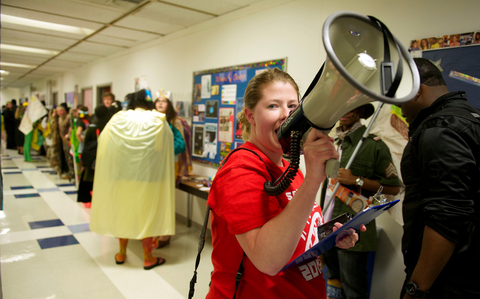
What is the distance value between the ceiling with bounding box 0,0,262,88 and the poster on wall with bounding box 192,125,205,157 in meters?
1.44

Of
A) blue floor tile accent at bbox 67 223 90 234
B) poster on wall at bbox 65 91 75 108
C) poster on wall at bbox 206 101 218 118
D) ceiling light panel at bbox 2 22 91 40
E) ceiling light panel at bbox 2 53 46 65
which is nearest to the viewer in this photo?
blue floor tile accent at bbox 67 223 90 234

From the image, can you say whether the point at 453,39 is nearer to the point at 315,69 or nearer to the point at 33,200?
the point at 315,69

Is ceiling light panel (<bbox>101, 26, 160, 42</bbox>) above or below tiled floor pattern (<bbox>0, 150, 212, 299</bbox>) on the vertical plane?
above

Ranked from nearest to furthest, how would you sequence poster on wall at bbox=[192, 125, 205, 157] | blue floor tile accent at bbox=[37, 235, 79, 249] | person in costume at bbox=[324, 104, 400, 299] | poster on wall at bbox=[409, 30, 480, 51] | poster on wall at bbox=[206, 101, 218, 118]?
poster on wall at bbox=[409, 30, 480, 51] → person in costume at bbox=[324, 104, 400, 299] → blue floor tile accent at bbox=[37, 235, 79, 249] → poster on wall at bbox=[206, 101, 218, 118] → poster on wall at bbox=[192, 125, 205, 157]

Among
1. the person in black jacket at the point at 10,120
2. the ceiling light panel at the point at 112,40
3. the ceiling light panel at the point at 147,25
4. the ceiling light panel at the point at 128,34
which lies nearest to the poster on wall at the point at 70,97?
the person in black jacket at the point at 10,120

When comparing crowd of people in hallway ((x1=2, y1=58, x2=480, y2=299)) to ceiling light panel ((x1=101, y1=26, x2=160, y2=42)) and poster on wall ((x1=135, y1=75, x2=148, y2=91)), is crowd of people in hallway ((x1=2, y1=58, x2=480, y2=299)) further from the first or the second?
poster on wall ((x1=135, y1=75, x2=148, y2=91))

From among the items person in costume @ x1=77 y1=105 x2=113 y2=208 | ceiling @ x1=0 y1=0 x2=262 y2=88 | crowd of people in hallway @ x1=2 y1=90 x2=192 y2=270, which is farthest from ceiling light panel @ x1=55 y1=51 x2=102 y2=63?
crowd of people in hallway @ x1=2 y1=90 x2=192 y2=270

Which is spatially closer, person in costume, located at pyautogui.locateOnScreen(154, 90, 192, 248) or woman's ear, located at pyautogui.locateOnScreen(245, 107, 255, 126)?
woman's ear, located at pyautogui.locateOnScreen(245, 107, 255, 126)

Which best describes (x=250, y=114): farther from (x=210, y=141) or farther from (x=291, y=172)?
(x=210, y=141)

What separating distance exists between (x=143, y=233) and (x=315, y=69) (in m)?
2.17

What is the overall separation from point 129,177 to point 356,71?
2.51m

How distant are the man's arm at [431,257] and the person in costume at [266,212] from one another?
1.50 feet

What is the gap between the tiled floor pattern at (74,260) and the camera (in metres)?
2.41

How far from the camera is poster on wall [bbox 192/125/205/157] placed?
4000 millimetres
